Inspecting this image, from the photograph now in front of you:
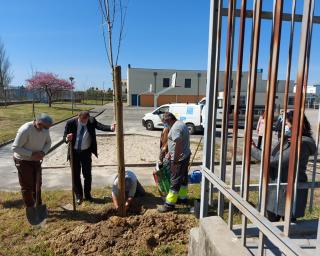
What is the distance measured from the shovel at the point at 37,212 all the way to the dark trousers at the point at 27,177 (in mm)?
89

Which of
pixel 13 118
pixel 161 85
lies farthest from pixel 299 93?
pixel 161 85

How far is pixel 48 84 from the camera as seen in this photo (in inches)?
1689

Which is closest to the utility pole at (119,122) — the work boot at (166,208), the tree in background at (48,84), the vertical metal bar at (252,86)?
the work boot at (166,208)

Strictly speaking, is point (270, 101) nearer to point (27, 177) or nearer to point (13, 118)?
point (27, 177)

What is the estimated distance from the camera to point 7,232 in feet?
15.5

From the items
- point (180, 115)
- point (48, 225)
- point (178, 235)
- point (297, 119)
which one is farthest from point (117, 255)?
point (180, 115)

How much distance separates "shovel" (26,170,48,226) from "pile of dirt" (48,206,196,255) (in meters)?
0.65

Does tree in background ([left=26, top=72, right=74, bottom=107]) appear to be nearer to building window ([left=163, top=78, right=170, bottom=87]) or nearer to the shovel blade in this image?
building window ([left=163, top=78, right=170, bottom=87])

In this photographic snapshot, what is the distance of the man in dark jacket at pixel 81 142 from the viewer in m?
5.87

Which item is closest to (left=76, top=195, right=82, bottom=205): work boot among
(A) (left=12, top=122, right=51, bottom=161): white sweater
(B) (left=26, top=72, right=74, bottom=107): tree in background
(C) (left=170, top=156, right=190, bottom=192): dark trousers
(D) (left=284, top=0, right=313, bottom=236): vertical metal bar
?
(A) (left=12, top=122, right=51, bottom=161): white sweater

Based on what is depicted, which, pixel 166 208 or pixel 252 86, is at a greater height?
pixel 252 86

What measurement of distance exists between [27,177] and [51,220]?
0.78 meters

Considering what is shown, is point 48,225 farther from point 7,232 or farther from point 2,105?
point 2,105

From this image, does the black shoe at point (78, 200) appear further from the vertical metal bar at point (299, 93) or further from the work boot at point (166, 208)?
the vertical metal bar at point (299, 93)
